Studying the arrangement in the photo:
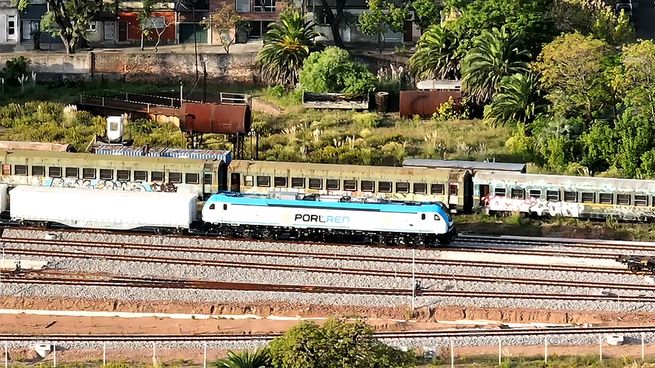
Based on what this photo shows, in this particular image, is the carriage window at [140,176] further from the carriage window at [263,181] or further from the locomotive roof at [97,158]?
the carriage window at [263,181]

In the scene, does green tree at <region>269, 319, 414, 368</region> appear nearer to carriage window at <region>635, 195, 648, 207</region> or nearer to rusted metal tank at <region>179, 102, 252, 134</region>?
carriage window at <region>635, 195, 648, 207</region>

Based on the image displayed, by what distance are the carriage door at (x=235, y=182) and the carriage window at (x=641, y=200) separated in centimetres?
1659

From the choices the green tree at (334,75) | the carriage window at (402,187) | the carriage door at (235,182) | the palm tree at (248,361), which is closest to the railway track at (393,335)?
the palm tree at (248,361)

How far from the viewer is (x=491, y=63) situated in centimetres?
7919

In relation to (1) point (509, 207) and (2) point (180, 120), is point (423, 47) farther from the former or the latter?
(1) point (509, 207)

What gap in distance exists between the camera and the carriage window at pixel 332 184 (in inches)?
2501

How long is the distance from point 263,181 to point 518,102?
17559 millimetres

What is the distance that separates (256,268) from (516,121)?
23914mm

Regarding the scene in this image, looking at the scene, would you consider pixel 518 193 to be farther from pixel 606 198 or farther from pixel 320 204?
pixel 320 204

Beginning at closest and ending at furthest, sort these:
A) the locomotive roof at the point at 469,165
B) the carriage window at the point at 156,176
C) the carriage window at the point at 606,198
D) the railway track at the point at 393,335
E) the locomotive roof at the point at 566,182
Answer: the railway track at the point at 393,335 → the locomotive roof at the point at 566,182 → the carriage window at the point at 606,198 → the carriage window at the point at 156,176 → the locomotive roof at the point at 469,165

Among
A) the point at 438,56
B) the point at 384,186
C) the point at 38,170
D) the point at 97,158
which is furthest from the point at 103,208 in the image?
the point at 438,56

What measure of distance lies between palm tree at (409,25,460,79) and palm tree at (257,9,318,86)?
647 centimetres

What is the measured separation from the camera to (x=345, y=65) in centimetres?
8262

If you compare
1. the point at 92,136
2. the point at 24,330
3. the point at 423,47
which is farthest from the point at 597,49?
the point at 24,330
